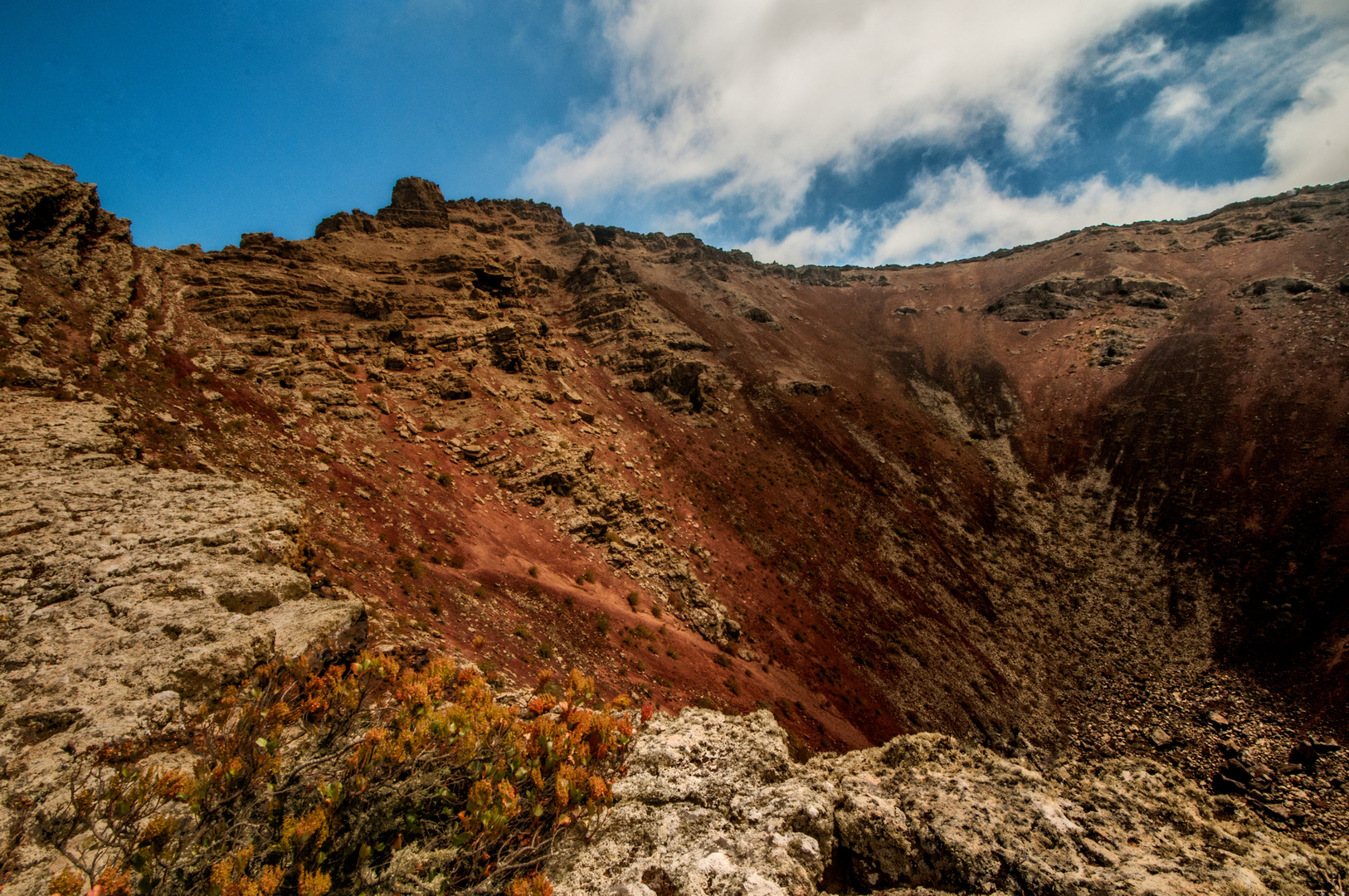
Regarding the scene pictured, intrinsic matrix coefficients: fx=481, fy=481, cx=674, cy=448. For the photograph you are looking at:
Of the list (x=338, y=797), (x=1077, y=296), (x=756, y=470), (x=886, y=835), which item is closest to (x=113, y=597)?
(x=338, y=797)

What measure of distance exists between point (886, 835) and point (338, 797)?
6011mm

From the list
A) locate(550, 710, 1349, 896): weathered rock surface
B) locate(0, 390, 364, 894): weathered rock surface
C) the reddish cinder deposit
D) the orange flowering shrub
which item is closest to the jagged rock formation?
the reddish cinder deposit

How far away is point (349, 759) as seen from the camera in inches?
189

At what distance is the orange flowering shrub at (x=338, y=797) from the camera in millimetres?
3754

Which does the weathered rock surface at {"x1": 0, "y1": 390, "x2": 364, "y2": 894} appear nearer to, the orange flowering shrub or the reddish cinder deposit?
the orange flowering shrub

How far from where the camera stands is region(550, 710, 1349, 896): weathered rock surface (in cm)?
509

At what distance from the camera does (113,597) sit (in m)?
7.51

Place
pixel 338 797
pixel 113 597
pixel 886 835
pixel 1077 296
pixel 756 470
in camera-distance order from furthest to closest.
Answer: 1. pixel 1077 296
2. pixel 756 470
3. pixel 113 597
4. pixel 886 835
5. pixel 338 797

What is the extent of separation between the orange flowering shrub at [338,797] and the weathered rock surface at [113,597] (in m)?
0.57

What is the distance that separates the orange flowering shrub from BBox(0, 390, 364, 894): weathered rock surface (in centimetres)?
57

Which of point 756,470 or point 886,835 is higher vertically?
point 756,470

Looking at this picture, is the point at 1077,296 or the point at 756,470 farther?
the point at 1077,296

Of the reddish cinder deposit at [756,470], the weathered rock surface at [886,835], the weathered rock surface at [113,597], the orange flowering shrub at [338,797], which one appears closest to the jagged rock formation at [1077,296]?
the reddish cinder deposit at [756,470]

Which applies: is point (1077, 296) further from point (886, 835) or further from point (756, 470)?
point (886, 835)
